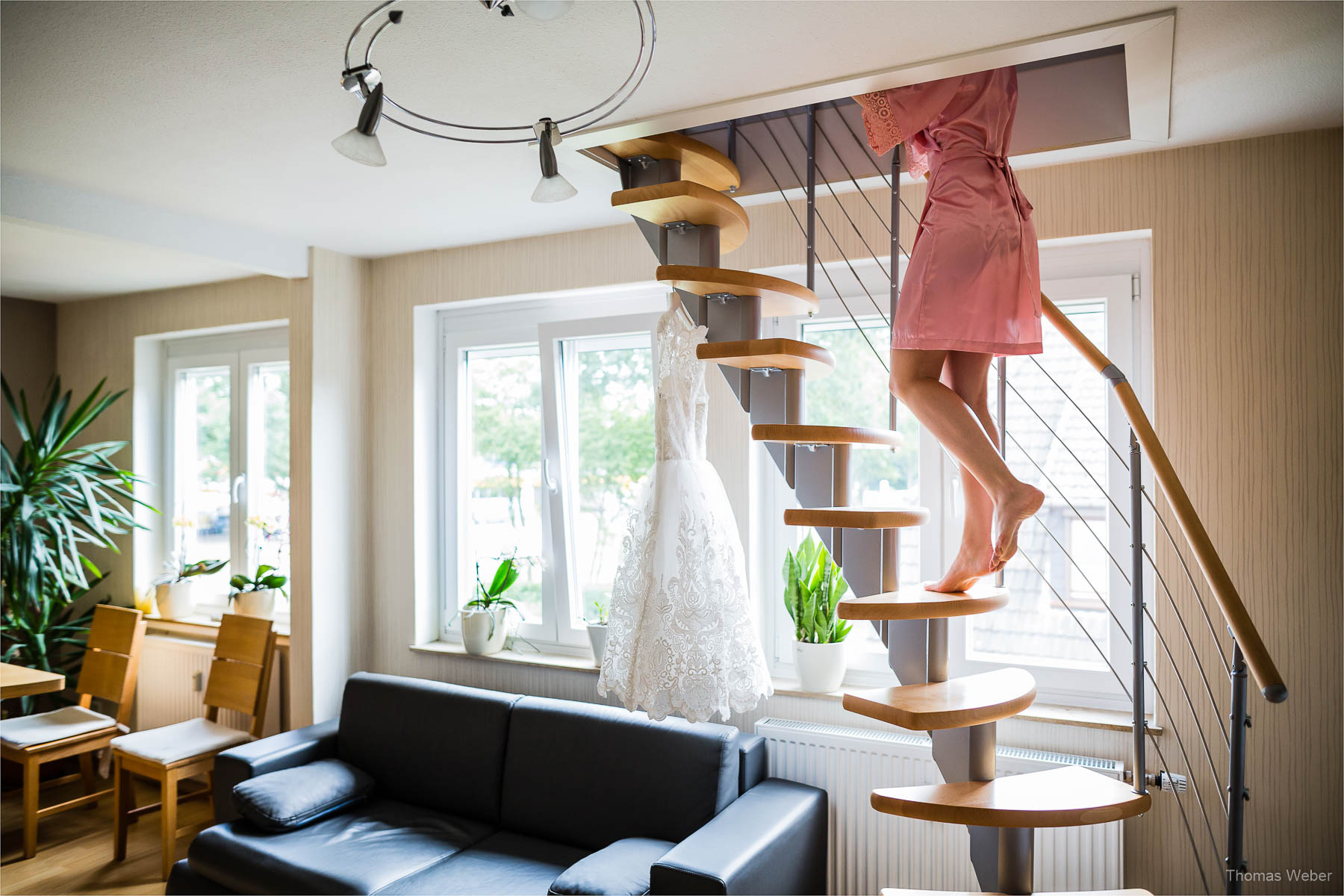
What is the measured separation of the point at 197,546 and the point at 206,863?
2.29 metres

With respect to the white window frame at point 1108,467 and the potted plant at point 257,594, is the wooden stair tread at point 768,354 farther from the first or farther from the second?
the potted plant at point 257,594

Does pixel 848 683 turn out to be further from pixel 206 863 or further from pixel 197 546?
pixel 197 546

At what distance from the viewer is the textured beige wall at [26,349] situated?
15.4ft

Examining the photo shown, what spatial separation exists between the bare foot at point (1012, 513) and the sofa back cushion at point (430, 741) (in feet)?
6.70

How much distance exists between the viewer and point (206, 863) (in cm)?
277

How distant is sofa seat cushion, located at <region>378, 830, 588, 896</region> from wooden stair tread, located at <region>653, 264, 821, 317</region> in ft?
5.94

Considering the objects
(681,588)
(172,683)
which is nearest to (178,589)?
(172,683)

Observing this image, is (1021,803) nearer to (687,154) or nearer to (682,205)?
(682,205)

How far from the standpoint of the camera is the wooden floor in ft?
10.5

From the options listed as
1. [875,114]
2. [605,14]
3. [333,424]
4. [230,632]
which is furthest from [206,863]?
[875,114]

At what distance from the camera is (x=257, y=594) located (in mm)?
4094

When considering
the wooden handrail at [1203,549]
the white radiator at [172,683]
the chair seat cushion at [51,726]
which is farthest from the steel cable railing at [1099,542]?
the chair seat cushion at [51,726]

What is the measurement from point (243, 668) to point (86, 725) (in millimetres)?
759

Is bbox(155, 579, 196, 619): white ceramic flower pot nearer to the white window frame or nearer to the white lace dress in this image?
the white lace dress
